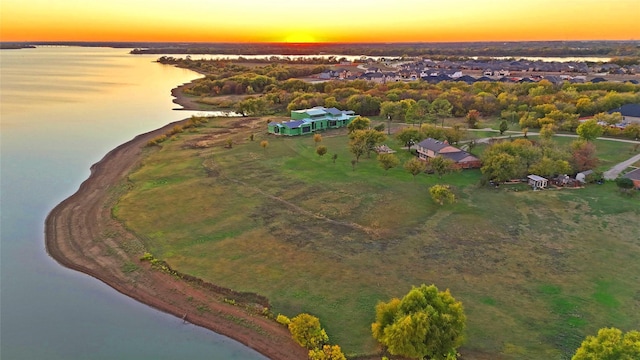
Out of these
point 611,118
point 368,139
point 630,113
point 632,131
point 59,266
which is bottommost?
point 59,266

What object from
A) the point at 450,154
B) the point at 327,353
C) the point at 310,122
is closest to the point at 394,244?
the point at 327,353

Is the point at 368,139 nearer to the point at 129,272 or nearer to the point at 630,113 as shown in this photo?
the point at 129,272

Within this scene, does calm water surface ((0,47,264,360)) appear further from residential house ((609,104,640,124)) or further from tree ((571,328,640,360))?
residential house ((609,104,640,124))

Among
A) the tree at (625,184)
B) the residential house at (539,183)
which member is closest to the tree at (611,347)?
the residential house at (539,183)

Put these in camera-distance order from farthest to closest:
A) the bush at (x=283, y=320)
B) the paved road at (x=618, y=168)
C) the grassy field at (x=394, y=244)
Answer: the paved road at (x=618, y=168)
the grassy field at (x=394, y=244)
the bush at (x=283, y=320)

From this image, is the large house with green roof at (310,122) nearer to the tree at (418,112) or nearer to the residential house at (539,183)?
the tree at (418,112)

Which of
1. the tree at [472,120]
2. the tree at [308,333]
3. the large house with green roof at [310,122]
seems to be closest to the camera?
the tree at [308,333]

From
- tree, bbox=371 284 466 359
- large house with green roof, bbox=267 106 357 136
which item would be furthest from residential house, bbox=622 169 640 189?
large house with green roof, bbox=267 106 357 136
